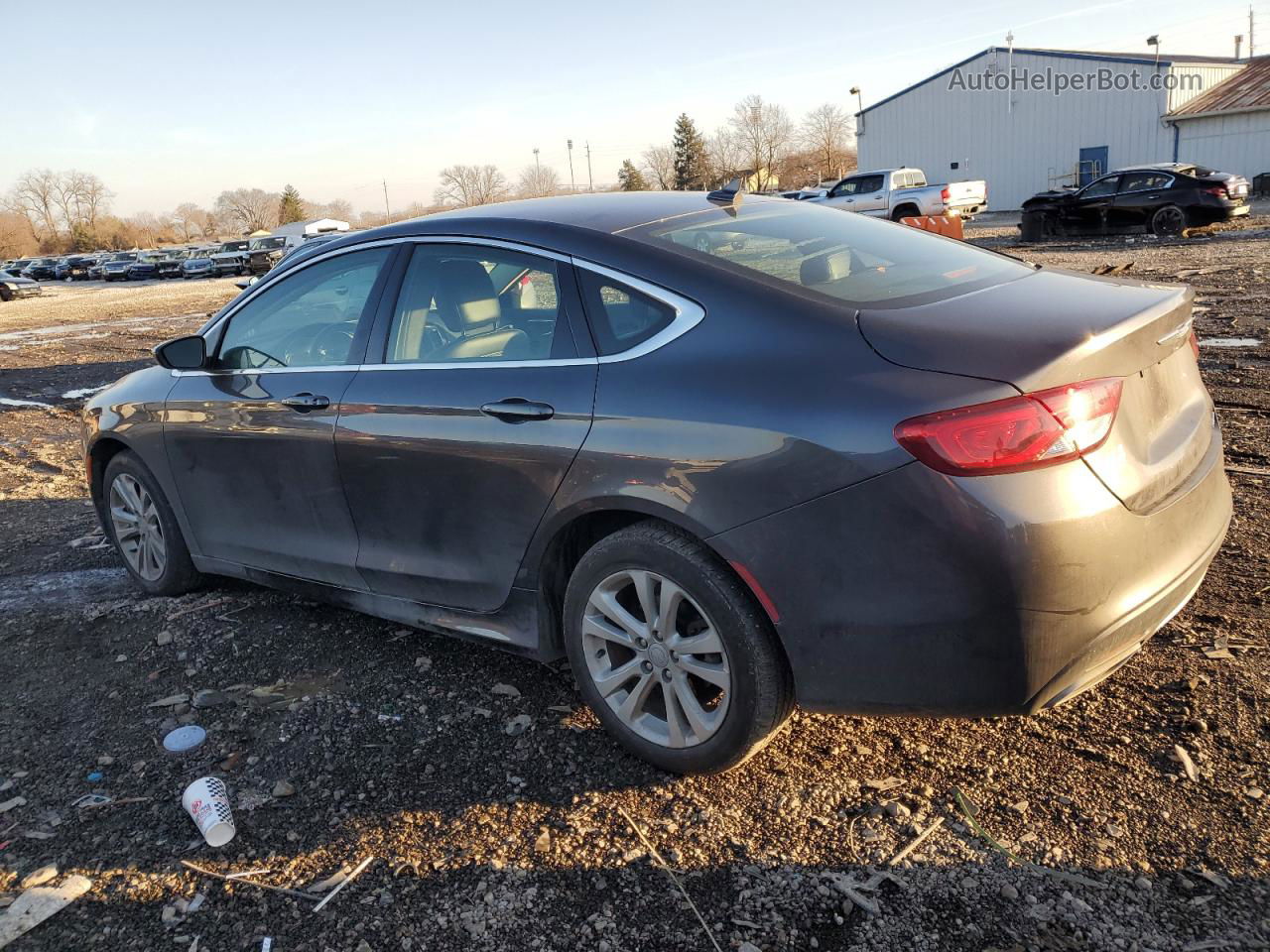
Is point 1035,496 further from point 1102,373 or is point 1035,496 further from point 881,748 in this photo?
point 881,748

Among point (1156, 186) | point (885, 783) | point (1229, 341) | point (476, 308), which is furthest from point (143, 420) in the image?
point (1156, 186)

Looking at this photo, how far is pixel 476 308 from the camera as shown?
334cm

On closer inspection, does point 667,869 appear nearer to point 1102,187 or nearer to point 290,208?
point 1102,187

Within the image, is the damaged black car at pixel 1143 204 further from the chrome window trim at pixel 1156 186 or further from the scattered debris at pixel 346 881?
the scattered debris at pixel 346 881

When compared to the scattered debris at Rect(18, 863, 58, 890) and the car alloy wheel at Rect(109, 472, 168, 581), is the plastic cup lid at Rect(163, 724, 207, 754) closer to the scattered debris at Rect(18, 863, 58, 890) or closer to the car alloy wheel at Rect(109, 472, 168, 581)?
the scattered debris at Rect(18, 863, 58, 890)

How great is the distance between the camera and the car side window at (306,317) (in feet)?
12.1

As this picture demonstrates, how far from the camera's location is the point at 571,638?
9.91 ft

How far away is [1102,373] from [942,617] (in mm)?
715

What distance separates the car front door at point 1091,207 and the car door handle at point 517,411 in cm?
2203

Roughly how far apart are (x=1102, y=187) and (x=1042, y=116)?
23.5m

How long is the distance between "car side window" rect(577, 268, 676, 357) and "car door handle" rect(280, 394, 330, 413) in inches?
47.2

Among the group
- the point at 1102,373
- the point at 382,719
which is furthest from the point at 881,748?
the point at 382,719

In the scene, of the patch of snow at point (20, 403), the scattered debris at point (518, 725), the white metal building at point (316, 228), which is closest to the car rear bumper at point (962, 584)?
the scattered debris at point (518, 725)

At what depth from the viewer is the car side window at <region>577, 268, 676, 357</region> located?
281 centimetres
